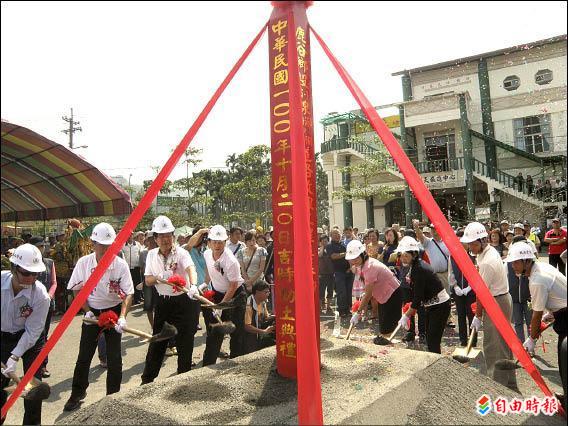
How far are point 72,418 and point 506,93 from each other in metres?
19.5

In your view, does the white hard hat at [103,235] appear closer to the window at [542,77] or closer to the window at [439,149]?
the window at [439,149]

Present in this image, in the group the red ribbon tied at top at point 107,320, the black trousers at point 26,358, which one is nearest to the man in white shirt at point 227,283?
the red ribbon tied at top at point 107,320

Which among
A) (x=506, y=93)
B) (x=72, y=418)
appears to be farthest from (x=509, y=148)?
(x=72, y=418)

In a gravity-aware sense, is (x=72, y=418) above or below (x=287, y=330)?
below

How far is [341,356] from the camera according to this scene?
4.33m

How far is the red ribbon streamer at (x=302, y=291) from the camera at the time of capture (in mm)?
2387

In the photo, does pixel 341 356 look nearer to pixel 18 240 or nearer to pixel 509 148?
pixel 18 240

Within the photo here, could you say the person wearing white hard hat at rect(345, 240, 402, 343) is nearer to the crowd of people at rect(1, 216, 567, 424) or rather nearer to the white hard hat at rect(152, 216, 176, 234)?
the crowd of people at rect(1, 216, 567, 424)

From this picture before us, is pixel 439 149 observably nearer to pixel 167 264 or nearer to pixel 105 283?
pixel 167 264

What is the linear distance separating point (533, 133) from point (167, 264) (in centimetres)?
1814

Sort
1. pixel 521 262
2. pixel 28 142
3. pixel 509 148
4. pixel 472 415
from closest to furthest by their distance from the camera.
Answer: pixel 472 415
pixel 521 262
pixel 28 142
pixel 509 148

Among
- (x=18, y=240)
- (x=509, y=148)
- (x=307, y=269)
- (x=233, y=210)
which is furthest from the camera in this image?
(x=233, y=210)

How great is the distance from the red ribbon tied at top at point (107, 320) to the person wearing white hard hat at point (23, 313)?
20.9 inches

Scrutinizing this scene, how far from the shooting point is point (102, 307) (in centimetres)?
417
